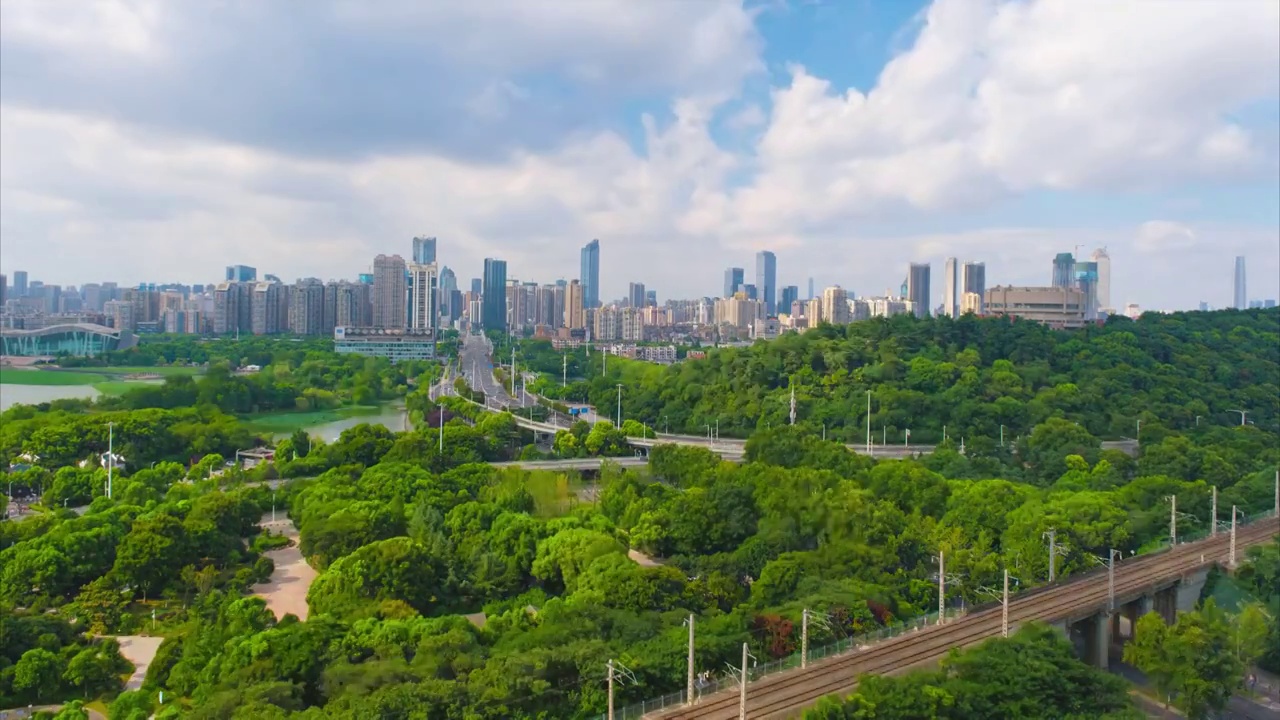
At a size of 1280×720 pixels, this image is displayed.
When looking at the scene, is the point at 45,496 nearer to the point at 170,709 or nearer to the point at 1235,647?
the point at 170,709

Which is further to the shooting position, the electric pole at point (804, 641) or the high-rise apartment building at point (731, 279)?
the high-rise apartment building at point (731, 279)

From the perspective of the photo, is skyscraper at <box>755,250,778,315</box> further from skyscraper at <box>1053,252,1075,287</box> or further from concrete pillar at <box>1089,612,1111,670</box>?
concrete pillar at <box>1089,612,1111,670</box>

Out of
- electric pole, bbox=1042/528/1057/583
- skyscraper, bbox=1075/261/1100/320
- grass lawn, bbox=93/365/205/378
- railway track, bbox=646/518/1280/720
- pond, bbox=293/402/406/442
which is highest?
skyscraper, bbox=1075/261/1100/320

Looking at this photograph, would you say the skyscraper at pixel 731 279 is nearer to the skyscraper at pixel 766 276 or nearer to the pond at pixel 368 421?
the skyscraper at pixel 766 276

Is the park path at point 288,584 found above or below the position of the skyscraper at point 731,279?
below

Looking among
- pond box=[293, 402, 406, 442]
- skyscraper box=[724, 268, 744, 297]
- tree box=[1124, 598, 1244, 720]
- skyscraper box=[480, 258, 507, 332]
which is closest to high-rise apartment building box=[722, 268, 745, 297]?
skyscraper box=[724, 268, 744, 297]

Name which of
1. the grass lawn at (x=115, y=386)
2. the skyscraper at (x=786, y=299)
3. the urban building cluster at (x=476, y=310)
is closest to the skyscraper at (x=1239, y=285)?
the urban building cluster at (x=476, y=310)

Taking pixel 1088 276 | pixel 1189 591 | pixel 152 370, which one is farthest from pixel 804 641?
pixel 1088 276
